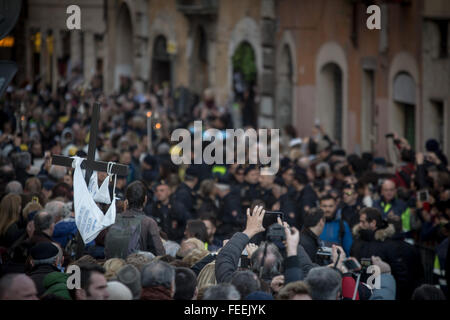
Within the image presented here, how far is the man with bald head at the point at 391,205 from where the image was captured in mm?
11273

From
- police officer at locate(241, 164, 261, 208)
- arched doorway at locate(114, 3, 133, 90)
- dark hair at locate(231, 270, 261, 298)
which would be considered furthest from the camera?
arched doorway at locate(114, 3, 133, 90)

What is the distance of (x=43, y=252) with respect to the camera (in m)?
7.09

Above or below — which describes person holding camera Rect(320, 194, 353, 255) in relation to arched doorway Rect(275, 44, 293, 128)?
below

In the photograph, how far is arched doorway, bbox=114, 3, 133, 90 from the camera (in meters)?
35.5

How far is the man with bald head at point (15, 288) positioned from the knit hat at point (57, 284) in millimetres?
663

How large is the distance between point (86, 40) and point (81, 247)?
2908 cm

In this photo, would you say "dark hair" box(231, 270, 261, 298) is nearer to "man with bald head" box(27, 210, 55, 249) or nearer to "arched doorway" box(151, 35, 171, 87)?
"man with bald head" box(27, 210, 55, 249)

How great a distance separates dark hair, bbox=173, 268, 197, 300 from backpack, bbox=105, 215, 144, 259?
76.8 inches

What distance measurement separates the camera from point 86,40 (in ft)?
119

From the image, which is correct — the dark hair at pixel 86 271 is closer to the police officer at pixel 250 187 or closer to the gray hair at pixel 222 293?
the gray hair at pixel 222 293

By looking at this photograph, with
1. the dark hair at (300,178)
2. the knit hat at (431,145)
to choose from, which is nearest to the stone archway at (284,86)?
the knit hat at (431,145)

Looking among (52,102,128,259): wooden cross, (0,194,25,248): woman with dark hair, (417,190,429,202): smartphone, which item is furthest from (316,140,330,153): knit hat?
(52,102,128,259): wooden cross

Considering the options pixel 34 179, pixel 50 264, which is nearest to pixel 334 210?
pixel 34 179
